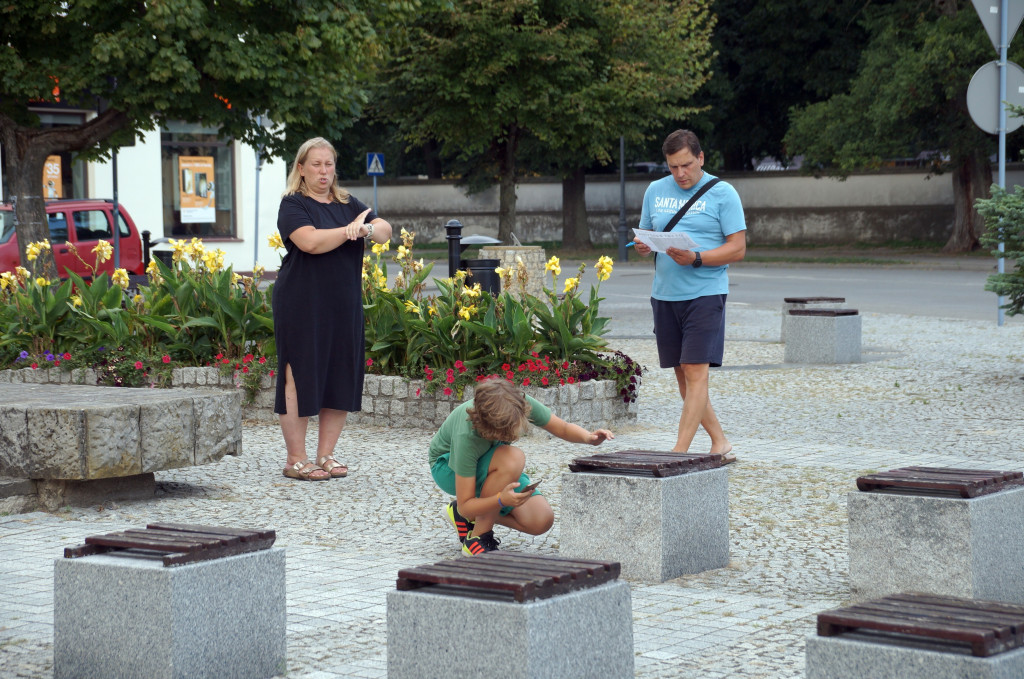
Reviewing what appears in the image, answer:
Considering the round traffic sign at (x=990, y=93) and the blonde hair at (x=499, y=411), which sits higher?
the round traffic sign at (x=990, y=93)

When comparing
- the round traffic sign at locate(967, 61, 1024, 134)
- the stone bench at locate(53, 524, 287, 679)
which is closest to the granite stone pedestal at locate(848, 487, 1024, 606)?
the stone bench at locate(53, 524, 287, 679)

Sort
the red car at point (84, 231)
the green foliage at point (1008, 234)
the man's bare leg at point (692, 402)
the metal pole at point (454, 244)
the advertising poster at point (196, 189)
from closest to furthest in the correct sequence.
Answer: the man's bare leg at point (692, 402), the green foliage at point (1008, 234), the metal pole at point (454, 244), the red car at point (84, 231), the advertising poster at point (196, 189)

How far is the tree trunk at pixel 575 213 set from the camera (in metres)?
42.8

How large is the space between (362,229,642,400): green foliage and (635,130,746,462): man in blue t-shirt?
1.51 m

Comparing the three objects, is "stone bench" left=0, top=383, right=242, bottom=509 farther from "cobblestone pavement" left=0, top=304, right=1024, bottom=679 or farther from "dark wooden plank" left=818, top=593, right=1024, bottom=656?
"dark wooden plank" left=818, top=593, right=1024, bottom=656

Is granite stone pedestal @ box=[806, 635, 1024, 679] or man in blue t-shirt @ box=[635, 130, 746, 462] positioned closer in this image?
granite stone pedestal @ box=[806, 635, 1024, 679]

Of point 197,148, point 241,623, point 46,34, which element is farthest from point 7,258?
point 241,623

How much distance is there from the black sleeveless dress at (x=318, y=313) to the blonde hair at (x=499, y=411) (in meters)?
2.57

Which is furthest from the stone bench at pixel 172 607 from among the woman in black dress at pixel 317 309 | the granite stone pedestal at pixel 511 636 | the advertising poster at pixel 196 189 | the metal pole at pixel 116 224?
the advertising poster at pixel 196 189

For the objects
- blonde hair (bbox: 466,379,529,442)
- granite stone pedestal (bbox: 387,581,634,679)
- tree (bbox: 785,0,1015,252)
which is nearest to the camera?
granite stone pedestal (bbox: 387,581,634,679)

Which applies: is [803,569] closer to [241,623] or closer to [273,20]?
[241,623]

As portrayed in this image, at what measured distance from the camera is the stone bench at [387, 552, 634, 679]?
348 cm

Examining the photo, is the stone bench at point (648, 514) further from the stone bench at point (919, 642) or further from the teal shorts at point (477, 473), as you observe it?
the stone bench at point (919, 642)

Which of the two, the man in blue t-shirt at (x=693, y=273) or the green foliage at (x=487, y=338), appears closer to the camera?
Result: the man in blue t-shirt at (x=693, y=273)
